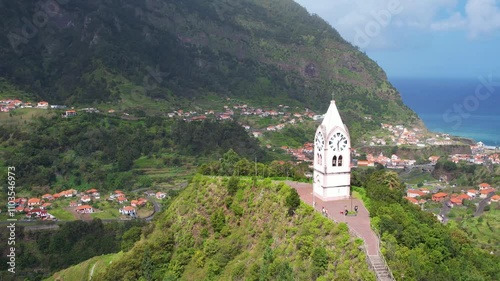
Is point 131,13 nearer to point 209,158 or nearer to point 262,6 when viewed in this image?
point 262,6

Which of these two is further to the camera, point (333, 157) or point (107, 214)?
point (107, 214)

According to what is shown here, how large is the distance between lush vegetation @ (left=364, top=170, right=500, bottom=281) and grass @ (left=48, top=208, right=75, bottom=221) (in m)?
37.5

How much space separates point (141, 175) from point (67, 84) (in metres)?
44.9

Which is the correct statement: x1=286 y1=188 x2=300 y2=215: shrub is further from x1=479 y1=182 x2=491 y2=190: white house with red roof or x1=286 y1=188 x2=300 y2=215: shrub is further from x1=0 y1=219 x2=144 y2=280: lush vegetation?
x1=479 y1=182 x2=491 y2=190: white house with red roof

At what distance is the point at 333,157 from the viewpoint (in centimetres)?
2381

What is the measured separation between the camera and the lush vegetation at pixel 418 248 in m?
17.2

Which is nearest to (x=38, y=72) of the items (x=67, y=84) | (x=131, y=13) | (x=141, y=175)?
(x=67, y=84)

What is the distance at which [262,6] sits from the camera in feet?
547

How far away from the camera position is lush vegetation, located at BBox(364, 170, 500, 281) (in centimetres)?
1719

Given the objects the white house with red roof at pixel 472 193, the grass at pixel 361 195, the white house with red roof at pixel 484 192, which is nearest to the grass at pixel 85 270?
the grass at pixel 361 195

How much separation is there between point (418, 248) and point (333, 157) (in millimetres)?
6481

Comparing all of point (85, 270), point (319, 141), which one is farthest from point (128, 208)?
point (319, 141)

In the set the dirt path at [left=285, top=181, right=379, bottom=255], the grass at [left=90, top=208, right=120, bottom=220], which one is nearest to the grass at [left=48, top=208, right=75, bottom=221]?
the grass at [left=90, top=208, right=120, bottom=220]

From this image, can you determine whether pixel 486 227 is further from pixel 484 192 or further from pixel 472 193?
pixel 484 192
